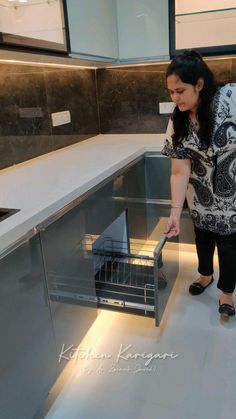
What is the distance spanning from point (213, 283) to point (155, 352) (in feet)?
2.20

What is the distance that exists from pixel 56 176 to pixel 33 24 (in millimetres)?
612

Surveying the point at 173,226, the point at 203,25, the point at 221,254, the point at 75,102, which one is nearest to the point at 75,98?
the point at 75,102

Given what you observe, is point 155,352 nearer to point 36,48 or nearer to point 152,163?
point 152,163

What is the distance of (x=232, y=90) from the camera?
1.44 meters

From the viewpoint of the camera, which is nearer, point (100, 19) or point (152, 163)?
point (100, 19)

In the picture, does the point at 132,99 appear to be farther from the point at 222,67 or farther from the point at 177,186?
the point at 177,186

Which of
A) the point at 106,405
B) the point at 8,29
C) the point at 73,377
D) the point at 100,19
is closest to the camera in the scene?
the point at 8,29

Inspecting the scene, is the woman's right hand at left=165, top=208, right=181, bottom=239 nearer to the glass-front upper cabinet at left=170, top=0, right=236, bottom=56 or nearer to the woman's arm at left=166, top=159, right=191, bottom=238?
the woman's arm at left=166, top=159, right=191, bottom=238

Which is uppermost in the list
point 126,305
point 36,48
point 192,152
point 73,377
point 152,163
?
point 36,48

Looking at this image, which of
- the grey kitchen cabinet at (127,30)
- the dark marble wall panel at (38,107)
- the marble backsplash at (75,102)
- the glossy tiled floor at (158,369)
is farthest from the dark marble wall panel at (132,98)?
the glossy tiled floor at (158,369)

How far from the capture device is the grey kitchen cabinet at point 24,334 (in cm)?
101

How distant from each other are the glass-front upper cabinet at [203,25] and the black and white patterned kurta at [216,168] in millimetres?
789

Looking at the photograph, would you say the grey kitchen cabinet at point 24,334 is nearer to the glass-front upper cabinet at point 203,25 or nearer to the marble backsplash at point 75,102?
the marble backsplash at point 75,102

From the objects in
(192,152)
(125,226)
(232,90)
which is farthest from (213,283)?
(232,90)
